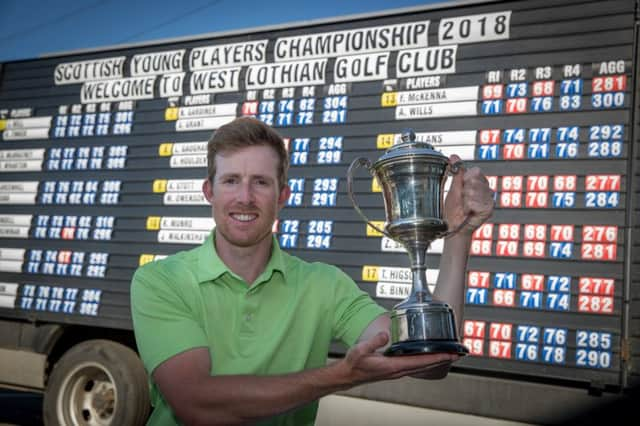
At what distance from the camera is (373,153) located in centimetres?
536

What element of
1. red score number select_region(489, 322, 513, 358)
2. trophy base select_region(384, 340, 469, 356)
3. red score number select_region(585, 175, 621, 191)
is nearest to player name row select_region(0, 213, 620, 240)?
red score number select_region(585, 175, 621, 191)

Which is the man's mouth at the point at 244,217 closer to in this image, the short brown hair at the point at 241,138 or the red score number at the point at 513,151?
the short brown hair at the point at 241,138

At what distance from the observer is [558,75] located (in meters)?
4.78

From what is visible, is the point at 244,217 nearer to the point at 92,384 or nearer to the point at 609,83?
the point at 609,83

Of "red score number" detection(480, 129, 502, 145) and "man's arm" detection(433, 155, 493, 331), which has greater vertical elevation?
"red score number" detection(480, 129, 502, 145)

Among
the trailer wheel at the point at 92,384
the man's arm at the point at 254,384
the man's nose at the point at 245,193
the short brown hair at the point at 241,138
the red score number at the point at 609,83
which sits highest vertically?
the red score number at the point at 609,83

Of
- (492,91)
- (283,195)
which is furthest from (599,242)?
(283,195)

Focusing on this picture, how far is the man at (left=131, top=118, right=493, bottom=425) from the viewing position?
7.09ft

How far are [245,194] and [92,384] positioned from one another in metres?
4.68

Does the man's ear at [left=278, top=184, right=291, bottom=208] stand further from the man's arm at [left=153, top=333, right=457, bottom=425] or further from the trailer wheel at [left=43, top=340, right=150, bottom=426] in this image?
the trailer wheel at [left=43, top=340, right=150, bottom=426]

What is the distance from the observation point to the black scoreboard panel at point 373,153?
176 inches

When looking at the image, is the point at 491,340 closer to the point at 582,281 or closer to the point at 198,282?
the point at 582,281

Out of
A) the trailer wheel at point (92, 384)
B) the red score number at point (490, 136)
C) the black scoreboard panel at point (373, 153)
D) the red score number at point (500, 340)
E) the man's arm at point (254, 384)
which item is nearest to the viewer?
the man's arm at point (254, 384)

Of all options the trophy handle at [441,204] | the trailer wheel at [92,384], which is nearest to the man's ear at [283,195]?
the trophy handle at [441,204]
